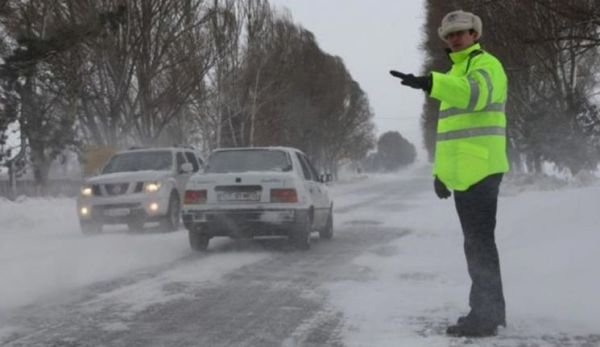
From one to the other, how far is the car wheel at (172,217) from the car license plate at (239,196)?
168 inches

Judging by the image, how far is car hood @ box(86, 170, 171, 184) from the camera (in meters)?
14.4

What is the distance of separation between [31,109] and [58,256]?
19.6 m

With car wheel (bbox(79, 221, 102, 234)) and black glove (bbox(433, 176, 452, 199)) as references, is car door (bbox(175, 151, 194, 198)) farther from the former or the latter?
black glove (bbox(433, 176, 452, 199))

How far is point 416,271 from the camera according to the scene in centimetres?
841

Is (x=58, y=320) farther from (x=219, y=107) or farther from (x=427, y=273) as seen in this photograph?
(x=219, y=107)

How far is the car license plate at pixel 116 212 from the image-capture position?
14.1 metres

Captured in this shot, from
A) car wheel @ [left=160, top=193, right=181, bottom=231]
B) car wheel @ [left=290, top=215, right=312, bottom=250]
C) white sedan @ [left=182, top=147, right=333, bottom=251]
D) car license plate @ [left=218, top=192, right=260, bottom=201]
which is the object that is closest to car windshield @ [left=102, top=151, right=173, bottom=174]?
car wheel @ [left=160, top=193, right=181, bottom=231]

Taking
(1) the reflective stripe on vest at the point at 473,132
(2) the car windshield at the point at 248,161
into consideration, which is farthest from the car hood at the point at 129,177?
(1) the reflective stripe on vest at the point at 473,132

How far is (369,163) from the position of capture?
529 ft

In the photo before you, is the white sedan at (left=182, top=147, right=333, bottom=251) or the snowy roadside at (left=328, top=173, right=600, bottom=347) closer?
the snowy roadside at (left=328, top=173, right=600, bottom=347)

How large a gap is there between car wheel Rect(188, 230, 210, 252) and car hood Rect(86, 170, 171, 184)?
3960 millimetres

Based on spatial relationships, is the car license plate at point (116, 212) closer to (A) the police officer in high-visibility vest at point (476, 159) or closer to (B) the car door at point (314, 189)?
(B) the car door at point (314, 189)

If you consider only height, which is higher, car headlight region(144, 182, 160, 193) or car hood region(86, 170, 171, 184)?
car hood region(86, 170, 171, 184)

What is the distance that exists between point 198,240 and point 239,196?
89cm
